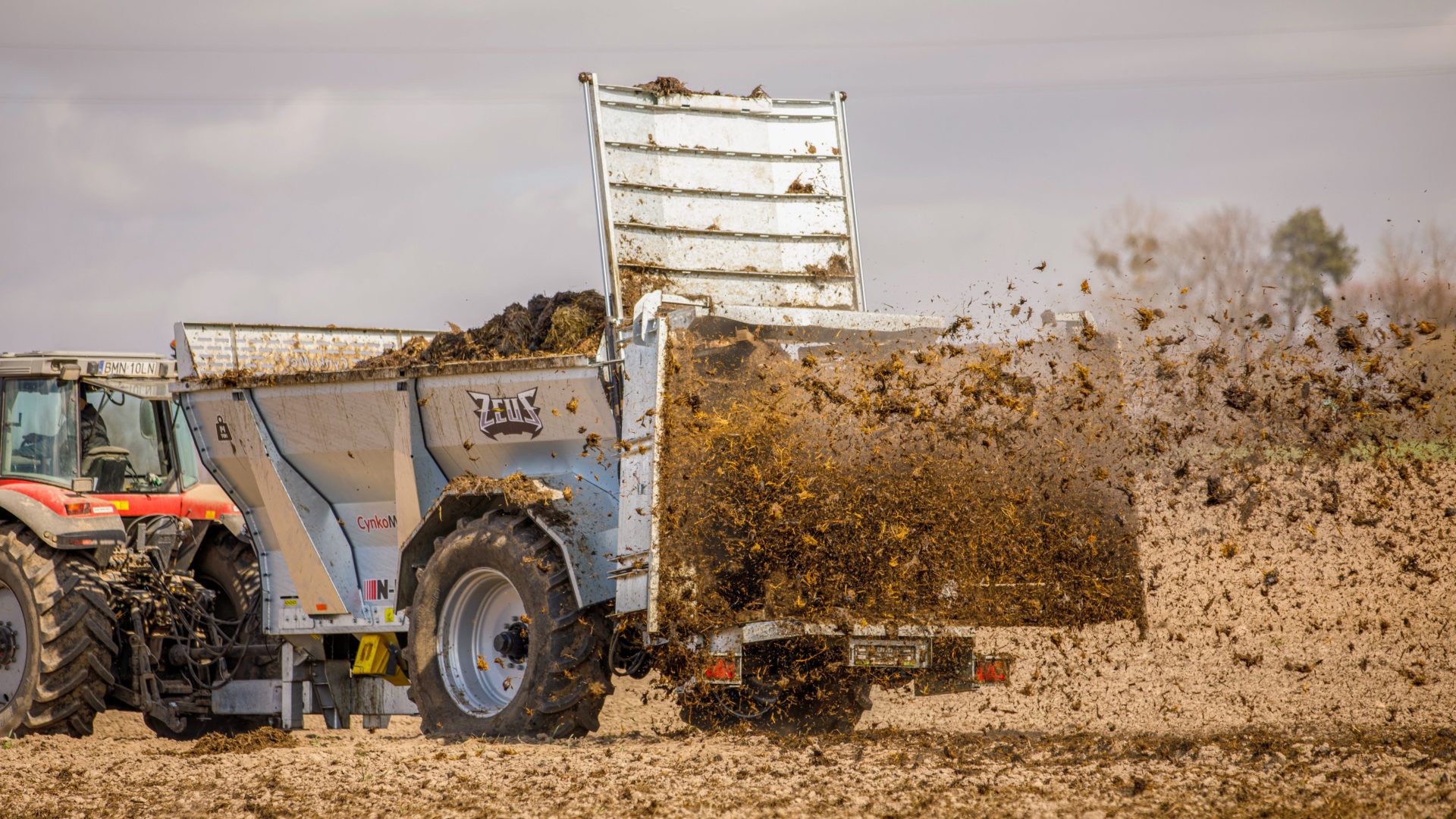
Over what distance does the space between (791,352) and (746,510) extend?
940 millimetres

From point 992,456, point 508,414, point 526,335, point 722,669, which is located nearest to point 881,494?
point 992,456

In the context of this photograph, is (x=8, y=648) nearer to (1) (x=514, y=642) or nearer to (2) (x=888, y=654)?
(1) (x=514, y=642)

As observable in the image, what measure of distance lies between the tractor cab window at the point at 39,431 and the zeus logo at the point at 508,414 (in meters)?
3.66

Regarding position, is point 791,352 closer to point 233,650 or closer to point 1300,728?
point 1300,728

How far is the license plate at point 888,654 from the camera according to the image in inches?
233

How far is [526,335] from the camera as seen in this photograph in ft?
24.6

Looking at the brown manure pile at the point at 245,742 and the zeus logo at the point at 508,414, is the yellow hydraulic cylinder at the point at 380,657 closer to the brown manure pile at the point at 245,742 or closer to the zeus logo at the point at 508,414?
the brown manure pile at the point at 245,742

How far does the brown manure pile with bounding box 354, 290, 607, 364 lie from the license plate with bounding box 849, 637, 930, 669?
6.65 ft

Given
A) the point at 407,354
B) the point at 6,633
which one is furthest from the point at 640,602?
the point at 6,633

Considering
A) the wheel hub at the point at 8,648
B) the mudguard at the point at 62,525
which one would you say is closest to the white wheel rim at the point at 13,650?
the wheel hub at the point at 8,648

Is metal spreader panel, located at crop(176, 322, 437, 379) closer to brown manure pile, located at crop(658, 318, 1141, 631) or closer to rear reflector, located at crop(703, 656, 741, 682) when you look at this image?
brown manure pile, located at crop(658, 318, 1141, 631)

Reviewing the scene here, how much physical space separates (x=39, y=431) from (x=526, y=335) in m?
3.80

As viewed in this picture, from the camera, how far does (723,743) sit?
19.7 feet

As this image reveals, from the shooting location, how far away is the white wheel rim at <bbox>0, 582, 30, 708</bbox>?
871 cm
